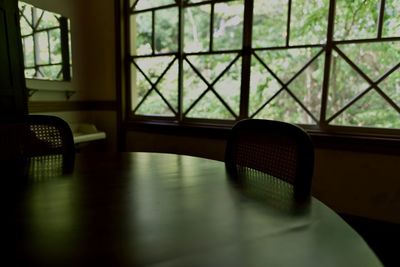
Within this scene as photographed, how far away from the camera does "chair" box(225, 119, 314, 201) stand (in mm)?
855

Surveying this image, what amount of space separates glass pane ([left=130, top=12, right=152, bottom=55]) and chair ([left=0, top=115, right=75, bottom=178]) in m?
1.63

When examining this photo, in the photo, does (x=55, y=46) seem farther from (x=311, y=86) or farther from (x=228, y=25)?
(x=311, y=86)

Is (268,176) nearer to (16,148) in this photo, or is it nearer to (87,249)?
(87,249)

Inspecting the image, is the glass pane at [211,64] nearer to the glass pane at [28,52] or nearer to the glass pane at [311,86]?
the glass pane at [311,86]

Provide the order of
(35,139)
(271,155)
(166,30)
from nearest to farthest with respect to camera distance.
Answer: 1. (271,155)
2. (35,139)
3. (166,30)

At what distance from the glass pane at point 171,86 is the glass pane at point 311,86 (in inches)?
41.3

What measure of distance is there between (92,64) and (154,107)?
85 cm

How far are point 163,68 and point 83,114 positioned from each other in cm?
103

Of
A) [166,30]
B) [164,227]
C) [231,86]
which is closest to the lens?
[164,227]

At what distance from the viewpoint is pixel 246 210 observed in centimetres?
65

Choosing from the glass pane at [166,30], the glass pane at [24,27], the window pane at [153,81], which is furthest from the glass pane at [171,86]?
the glass pane at [24,27]

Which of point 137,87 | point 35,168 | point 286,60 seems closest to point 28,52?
point 137,87

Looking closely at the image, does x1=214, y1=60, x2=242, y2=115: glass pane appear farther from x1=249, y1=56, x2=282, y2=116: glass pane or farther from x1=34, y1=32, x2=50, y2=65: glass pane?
x1=34, y1=32, x2=50, y2=65: glass pane

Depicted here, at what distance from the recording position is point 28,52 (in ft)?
7.43
